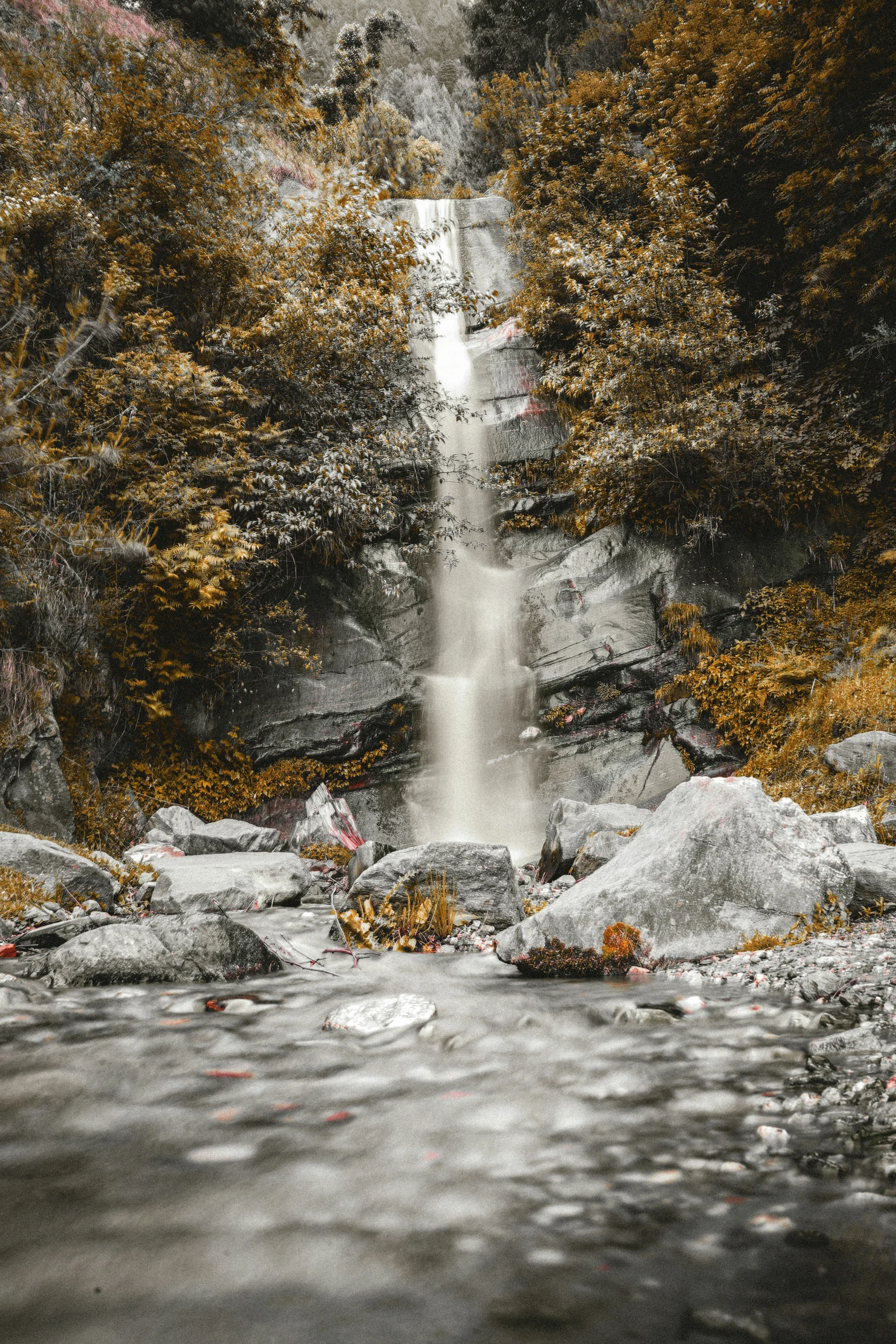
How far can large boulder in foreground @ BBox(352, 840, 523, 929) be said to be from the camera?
5.32m

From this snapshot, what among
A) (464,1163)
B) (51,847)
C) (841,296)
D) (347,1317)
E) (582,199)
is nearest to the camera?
(347,1317)

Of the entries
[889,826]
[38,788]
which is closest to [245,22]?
[38,788]

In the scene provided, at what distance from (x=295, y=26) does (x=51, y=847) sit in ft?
58.4

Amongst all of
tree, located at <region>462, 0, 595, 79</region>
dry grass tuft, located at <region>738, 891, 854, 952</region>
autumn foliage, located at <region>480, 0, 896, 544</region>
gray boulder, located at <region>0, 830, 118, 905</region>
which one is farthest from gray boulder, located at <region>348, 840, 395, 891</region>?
tree, located at <region>462, 0, 595, 79</region>

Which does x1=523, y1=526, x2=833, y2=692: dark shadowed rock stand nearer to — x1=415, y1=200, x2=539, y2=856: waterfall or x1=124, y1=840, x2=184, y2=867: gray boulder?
x1=415, y1=200, x2=539, y2=856: waterfall

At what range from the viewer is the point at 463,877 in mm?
5379

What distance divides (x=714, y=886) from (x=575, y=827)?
3.00 meters

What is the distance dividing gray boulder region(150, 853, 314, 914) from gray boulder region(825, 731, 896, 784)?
5562 mm

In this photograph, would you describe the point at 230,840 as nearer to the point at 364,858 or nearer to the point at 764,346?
the point at 364,858

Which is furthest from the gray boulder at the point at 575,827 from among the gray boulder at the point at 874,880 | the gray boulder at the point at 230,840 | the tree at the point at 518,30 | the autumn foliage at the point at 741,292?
the tree at the point at 518,30

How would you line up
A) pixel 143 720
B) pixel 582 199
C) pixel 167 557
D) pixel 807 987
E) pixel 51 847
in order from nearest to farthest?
pixel 807 987, pixel 51 847, pixel 167 557, pixel 143 720, pixel 582 199

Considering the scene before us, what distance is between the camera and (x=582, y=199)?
14055 mm

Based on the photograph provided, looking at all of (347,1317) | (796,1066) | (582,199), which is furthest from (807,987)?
(582,199)

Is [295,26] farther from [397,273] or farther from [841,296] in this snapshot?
[841,296]
